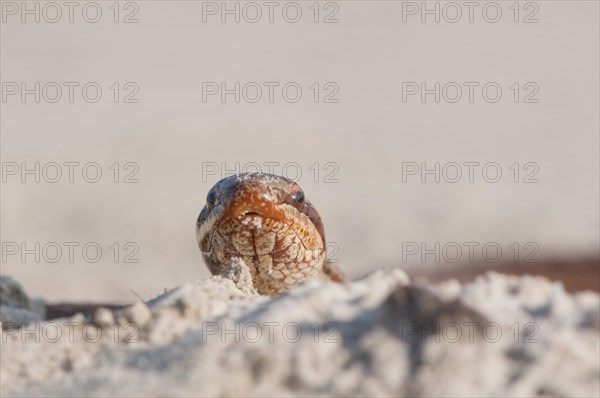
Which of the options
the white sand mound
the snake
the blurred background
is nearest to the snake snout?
the snake

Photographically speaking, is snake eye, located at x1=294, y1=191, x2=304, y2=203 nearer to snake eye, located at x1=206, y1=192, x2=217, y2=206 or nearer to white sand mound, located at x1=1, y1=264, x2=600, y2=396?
snake eye, located at x1=206, y1=192, x2=217, y2=206

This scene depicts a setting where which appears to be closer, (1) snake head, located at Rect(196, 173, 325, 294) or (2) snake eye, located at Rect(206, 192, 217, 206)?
(1) snake head, located at Rect(196, 173, 325, 294)

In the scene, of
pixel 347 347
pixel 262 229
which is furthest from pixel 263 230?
pixel 347 347

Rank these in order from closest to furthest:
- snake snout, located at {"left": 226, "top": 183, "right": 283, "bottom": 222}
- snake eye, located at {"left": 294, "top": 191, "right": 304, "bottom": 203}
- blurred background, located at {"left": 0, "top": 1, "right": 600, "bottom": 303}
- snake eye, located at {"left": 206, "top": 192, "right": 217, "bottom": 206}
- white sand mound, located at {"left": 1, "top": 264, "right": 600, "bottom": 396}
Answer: white sand mound, located at {"left": 1, "top": 264, "right": 600, "bottom": 396} < snake snout, located at {"left": 226, "top": 183, "right": 283, "bottom": 222} < snake eye, located at {"left": 206, "top": 192, "right": 217, "bottom": 206} < snake eye, located at {"left": 294, "top": 191, "right": 304, "bottom": 203} < blurred background, located at {"left": 0, "top": 1, "right": 600, "bottom": 303}

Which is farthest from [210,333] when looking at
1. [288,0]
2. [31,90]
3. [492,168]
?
[288,0]

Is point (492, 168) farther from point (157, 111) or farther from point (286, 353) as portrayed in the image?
point (286, 353)

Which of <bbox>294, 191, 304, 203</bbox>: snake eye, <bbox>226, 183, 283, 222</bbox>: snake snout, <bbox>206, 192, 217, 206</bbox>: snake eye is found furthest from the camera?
<bbox>294, 191, 304, 203</bbox>: snake eye
